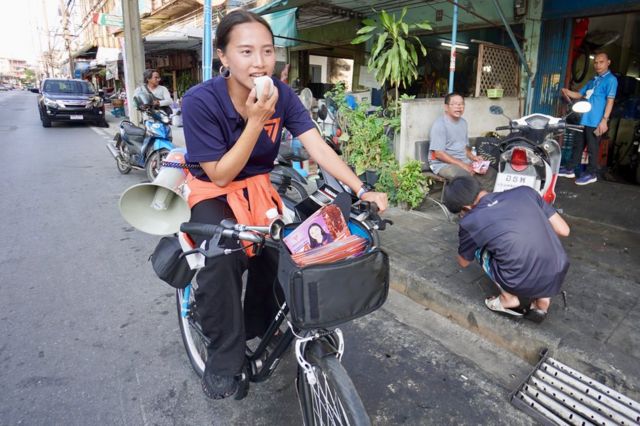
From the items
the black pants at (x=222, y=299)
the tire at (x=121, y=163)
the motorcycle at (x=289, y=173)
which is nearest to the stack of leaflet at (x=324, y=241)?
the black pants at (x=222, y=299)

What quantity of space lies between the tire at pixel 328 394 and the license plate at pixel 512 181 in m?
2.82

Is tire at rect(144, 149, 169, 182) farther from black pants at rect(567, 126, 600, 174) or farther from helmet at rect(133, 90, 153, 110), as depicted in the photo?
black pants at rect(567, 126, 600, 174)

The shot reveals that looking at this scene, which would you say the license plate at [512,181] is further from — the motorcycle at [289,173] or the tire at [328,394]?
the tire at [328,394]

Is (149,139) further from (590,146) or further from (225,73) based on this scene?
(590,146)

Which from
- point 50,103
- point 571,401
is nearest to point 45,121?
point 50,103

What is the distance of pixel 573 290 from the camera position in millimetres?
3096

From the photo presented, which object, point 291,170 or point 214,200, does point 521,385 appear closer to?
point 214,200

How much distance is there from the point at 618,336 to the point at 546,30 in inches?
221

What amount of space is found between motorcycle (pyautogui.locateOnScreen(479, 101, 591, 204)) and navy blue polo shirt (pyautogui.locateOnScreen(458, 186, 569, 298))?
1047 mm

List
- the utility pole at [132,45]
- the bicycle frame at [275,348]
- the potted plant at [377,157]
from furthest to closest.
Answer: the utility pole at [132,45] < the potted plant at [377,157] < the bicycle frame at [275,348]

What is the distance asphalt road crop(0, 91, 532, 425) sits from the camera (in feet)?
6.97

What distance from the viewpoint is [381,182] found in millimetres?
5289

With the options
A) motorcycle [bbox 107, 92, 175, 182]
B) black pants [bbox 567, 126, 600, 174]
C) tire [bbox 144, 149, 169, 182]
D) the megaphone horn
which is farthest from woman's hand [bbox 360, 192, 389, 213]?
tire [bbox 144, 149, 169, 182]

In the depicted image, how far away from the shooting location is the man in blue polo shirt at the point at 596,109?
5.48 metres
